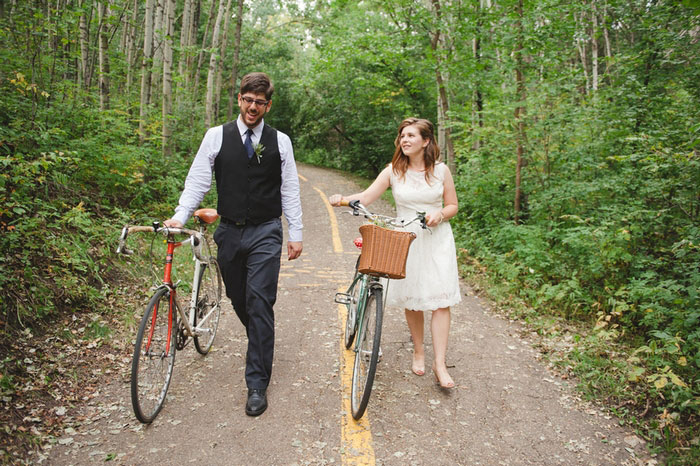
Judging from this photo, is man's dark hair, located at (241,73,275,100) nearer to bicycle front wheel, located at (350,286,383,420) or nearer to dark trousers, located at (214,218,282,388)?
dark trousers, located at (214,218,282,388)

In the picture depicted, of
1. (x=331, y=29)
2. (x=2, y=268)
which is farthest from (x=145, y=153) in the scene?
(x=331, y=29)

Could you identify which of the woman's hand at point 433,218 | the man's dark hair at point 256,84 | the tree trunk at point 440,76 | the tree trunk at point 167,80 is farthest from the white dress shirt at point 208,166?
the tree trunk at point 440,76

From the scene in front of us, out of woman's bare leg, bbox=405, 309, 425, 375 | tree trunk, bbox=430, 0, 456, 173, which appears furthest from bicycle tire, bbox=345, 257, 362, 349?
tree trunk, bbox=430, 0, 456, 173

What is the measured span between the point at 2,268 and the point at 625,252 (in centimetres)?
692

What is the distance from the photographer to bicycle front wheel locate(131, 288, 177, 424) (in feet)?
9.64

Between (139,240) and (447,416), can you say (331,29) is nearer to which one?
(139,240)

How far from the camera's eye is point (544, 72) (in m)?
7.78

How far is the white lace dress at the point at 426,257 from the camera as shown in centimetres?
373

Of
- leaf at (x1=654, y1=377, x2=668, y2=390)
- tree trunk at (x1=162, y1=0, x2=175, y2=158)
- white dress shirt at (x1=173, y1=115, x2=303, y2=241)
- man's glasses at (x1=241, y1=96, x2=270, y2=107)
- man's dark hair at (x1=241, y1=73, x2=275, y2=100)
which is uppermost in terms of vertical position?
tree trunk at (x1=162, y1=0, x2=175, y2=158)

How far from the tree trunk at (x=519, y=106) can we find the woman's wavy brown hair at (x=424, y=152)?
4.49 metres

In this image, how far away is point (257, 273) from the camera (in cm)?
348

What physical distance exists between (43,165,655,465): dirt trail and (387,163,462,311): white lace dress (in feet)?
2.74

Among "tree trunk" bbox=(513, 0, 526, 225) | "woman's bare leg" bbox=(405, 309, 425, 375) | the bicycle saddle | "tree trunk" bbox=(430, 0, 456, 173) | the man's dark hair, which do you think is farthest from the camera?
"tree trunk" bbox=(430, 0, 456, 173)

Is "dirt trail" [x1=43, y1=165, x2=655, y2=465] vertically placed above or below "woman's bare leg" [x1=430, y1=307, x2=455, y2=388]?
below
